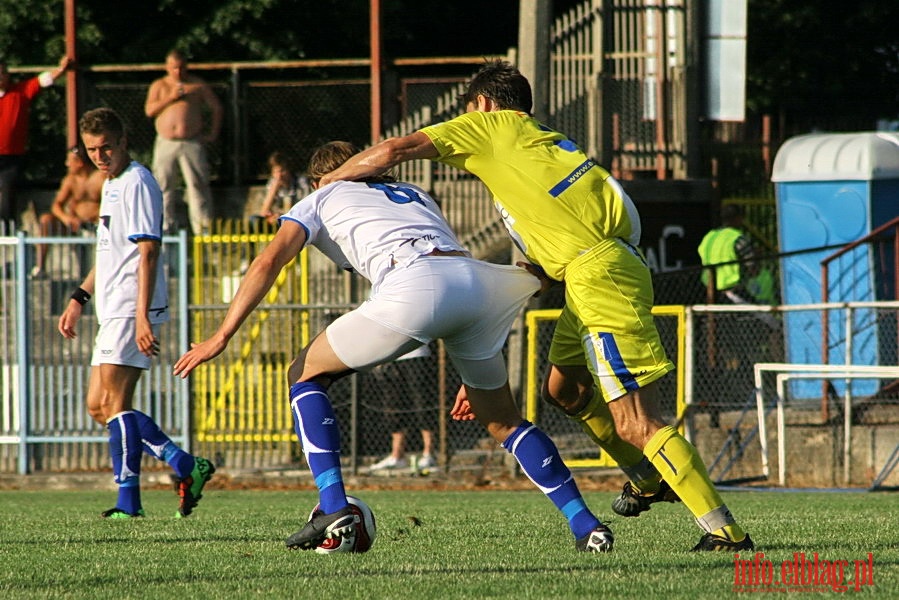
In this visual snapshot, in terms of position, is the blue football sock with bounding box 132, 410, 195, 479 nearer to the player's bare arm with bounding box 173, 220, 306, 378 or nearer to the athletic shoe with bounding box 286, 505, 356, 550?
the athletic shoe with bounding box 286, 505, 356, 550

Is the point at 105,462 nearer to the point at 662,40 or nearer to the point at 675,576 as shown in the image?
the point at 662,40

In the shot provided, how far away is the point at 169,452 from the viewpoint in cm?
915

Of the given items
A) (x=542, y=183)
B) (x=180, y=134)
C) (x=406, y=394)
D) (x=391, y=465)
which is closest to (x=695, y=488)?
(x=542, y=183)

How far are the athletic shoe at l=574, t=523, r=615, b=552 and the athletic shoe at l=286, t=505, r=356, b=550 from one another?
96cm

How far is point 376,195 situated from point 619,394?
131 cm

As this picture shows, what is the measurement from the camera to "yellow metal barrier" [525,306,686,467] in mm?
14062

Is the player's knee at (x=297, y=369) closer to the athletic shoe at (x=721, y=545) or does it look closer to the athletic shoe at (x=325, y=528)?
the athletic shoe at (x=325, y=528)

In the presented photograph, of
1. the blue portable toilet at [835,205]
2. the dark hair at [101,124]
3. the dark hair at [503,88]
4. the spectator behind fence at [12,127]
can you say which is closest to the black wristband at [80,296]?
the dark hair at [101,124]

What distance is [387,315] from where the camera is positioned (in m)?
6.21

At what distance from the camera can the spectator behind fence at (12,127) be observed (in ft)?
60.5

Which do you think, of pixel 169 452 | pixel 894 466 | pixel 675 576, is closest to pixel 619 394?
pixel 675 576

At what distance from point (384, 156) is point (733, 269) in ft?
35.8

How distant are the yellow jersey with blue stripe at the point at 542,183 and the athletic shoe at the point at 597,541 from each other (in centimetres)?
110

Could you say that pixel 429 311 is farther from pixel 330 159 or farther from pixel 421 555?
pixel 421 555
